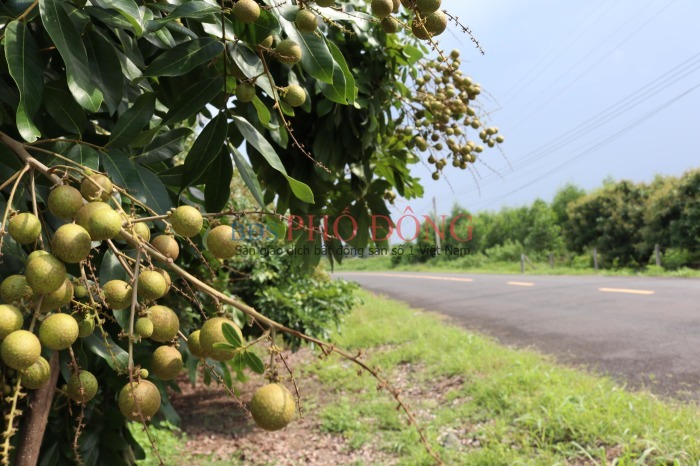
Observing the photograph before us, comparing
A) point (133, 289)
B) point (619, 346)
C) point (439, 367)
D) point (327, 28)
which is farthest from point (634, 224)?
point (133, 289)

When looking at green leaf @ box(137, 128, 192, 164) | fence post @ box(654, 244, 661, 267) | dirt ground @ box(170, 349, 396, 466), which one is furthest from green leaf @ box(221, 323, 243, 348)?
fence post @ box(654, 244, 661, 267)

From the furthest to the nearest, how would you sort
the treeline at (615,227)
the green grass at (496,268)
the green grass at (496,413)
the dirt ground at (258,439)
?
the treeline at (615,227) < the green grass at (496,268) < the dirt ground at (258,439) < the green grass at (496,413)

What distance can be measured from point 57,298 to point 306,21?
Answer: 0.50 meters

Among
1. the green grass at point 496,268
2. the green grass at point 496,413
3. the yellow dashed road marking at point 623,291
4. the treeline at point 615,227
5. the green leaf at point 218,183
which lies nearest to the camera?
the green leaf at point 218,183

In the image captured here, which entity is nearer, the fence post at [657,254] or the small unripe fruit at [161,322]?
the small unripe fruit at [161,322]

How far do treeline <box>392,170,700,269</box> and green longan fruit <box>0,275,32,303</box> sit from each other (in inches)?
348

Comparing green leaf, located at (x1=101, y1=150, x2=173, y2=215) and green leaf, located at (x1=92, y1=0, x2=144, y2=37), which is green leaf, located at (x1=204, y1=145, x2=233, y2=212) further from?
green leaf, located at (x1=92, y1=0, x2=144, y2=37)

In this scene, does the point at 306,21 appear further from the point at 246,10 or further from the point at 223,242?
the point at 223,242

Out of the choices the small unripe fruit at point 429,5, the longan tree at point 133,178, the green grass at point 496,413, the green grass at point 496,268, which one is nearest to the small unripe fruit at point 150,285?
the longan tree at point 133,178

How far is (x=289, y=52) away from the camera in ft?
2.69

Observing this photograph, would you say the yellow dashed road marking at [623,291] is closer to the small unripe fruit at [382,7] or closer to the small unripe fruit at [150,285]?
the small unripe fruit at [382,7]

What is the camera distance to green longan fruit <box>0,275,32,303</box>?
569 mm

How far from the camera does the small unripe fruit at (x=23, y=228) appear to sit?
1.86 feet

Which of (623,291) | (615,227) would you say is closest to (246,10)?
(623,291)
